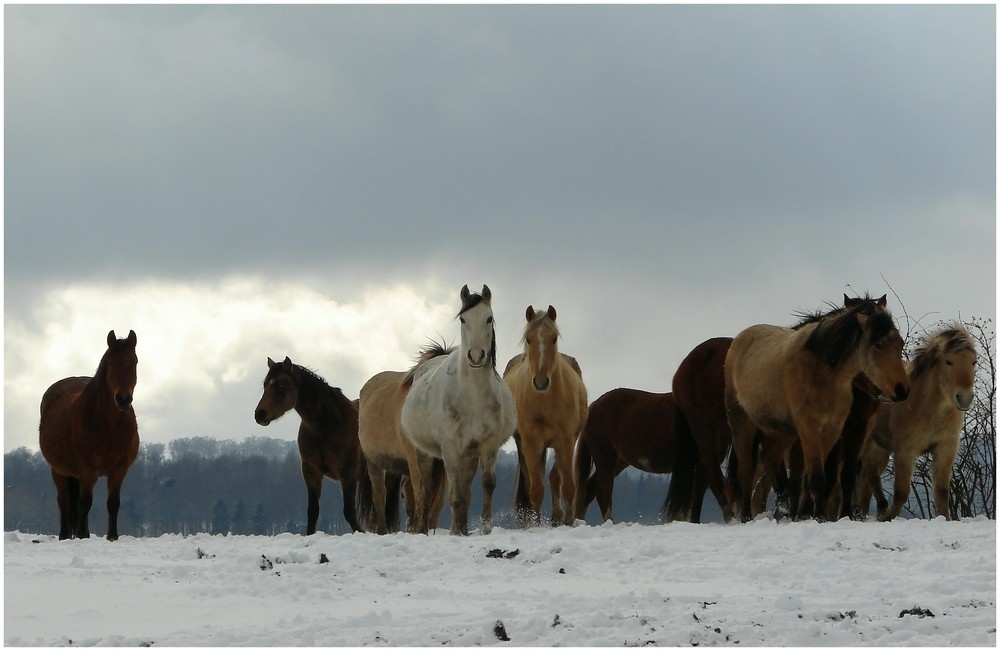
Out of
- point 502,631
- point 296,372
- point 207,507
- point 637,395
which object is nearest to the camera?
point 502,631

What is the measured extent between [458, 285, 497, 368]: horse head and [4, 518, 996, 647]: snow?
64.5 inches

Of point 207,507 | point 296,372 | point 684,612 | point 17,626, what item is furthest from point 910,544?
point 207,507

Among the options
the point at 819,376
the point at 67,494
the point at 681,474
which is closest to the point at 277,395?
the point at 67,494

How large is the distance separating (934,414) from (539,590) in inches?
237

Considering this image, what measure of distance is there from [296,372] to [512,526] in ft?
13.3

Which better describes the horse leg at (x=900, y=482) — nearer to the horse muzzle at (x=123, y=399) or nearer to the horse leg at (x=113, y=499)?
the horse muzzle at (x=123, y=399)

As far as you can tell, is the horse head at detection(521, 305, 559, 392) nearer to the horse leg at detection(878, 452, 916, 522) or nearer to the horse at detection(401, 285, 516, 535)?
the horse at detection(401, 285, 516, 535)

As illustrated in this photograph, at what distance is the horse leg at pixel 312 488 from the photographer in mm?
13938

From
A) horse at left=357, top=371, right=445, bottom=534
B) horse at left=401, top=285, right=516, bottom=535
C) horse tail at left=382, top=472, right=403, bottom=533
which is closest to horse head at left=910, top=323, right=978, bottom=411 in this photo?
horse at left=401, top=285, right=516, bottom=535

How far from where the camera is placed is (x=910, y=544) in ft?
28.1

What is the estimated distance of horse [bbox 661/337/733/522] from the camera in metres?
12.6

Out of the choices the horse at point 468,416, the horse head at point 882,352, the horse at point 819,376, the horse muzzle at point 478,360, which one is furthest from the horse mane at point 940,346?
the horse muzzle at point 478,360

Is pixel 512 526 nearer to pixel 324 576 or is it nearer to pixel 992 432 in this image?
pixel 324 576

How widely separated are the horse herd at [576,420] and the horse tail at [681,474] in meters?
0.02
